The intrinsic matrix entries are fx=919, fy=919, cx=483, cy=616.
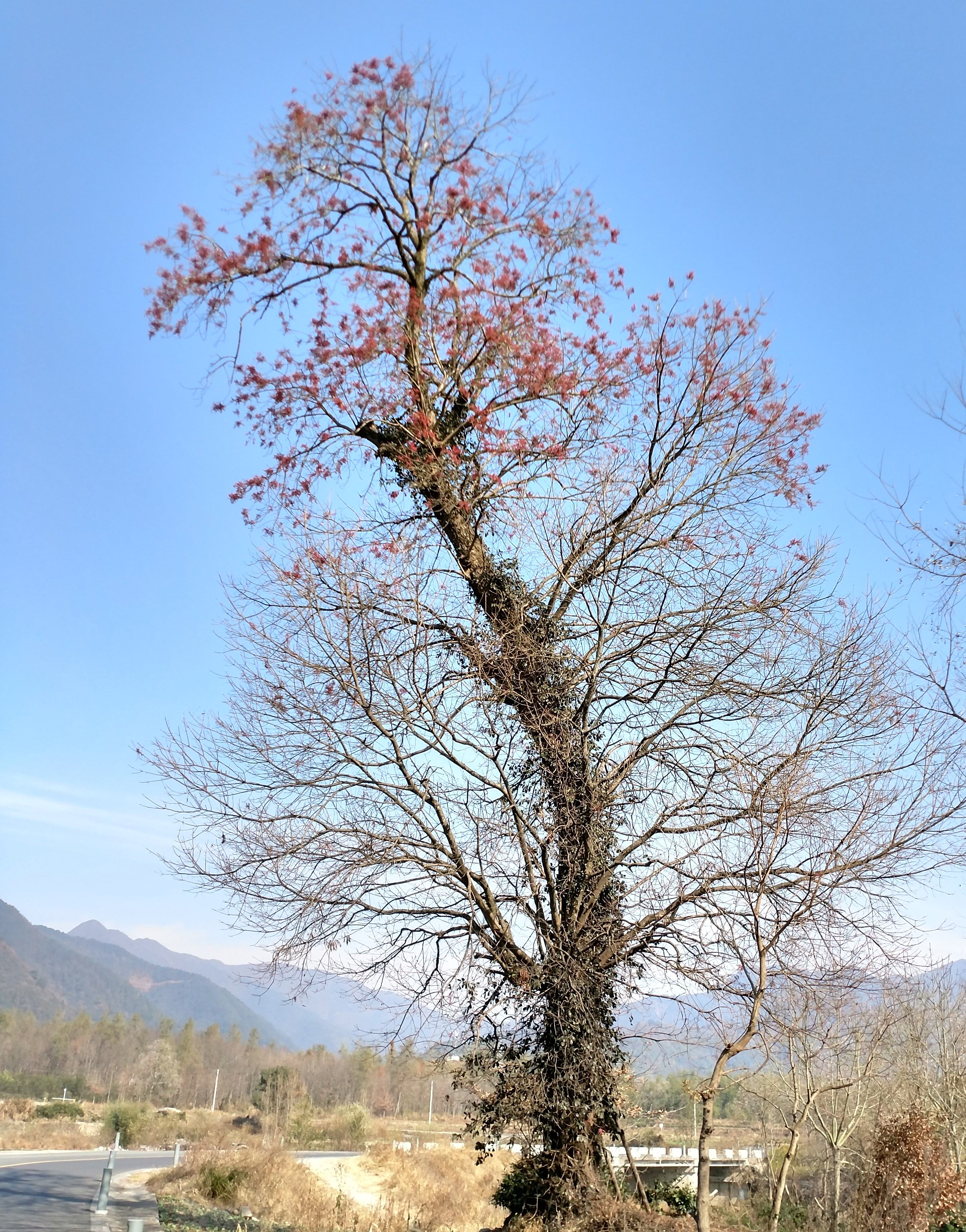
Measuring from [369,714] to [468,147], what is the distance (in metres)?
5.95

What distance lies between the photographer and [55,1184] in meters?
16.9

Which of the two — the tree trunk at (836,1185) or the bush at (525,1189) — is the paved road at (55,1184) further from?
the tree trunk at (836,1185)

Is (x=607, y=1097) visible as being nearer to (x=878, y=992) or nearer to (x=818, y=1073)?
(x=878, y=992)

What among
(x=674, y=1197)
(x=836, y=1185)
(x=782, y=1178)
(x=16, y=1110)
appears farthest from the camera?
(x=16, y=1110)

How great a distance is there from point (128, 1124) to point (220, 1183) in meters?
22.0

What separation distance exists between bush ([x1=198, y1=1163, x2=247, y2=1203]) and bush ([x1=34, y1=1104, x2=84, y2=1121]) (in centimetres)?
3040

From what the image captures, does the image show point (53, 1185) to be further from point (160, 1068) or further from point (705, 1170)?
point (160, 1068)

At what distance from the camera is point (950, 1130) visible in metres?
17.1

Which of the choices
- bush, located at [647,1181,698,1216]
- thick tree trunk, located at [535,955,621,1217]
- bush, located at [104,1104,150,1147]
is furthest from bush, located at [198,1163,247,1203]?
bush, located at [104,1104,150,1147]

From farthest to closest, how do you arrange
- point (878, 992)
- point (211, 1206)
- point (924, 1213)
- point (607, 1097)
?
point (211, 1206) < point (924, 1213) < point (607, 1097) < point (878, 992)

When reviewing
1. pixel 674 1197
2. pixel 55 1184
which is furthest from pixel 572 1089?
pixel 55 1184

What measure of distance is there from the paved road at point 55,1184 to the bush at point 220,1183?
173 cm

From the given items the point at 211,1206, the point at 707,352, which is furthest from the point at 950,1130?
the point at 707,352

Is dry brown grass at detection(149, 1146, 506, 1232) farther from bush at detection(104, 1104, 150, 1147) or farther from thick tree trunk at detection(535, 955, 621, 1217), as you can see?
bush at detection(104, 1104, 150, 1147)
